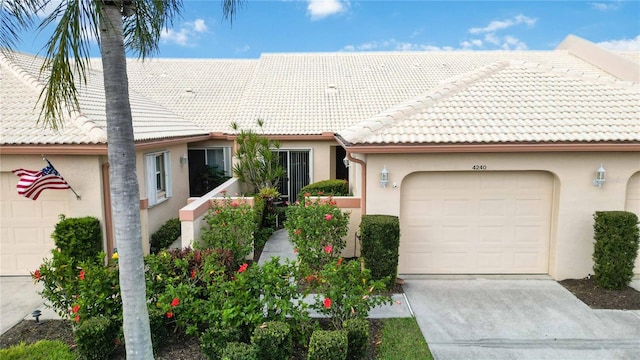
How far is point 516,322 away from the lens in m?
6.93

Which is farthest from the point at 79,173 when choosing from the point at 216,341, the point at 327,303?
the point at 327,303

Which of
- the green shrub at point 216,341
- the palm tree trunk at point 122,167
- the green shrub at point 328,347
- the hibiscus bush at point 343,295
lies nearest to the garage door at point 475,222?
the hibiscus bush at point 343,295

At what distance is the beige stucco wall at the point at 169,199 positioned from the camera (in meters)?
10.1

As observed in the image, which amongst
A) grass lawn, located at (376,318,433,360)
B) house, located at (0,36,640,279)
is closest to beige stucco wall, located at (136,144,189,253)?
house, located at (0,36,640,279)

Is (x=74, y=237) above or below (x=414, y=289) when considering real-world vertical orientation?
above

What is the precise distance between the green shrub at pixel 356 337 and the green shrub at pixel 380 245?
7.80ft

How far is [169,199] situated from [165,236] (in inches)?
77.6

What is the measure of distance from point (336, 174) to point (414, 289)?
8830 millimetres

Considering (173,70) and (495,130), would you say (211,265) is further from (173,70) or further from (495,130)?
(173,70)

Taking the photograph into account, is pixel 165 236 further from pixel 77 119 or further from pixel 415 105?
pixel 415 105

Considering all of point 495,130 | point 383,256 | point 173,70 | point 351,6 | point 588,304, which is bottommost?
point 588,304

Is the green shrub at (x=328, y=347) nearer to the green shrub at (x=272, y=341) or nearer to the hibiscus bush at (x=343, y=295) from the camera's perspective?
the green shrub at (x=272, y=341)

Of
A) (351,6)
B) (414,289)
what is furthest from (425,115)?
(351,6)

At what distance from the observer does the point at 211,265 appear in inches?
248
